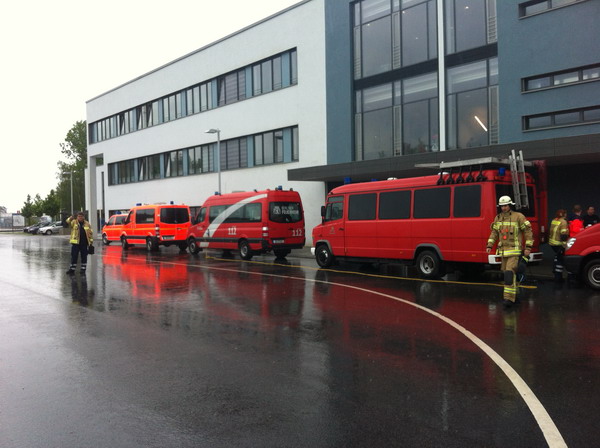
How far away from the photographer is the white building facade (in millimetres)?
25447

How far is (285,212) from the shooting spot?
18469 mm

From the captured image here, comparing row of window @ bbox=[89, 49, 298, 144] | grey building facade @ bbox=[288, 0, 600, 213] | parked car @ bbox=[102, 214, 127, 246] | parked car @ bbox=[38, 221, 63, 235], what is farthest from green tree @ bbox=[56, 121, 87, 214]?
grey building facade @ bbox=[288, 0, 600, 213]

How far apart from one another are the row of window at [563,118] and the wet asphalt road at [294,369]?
26.0 feet

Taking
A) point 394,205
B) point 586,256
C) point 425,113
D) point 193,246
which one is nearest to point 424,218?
point 394,205

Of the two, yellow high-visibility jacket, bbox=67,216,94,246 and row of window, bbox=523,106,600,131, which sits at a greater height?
row of window, bbox=523,106,600,131

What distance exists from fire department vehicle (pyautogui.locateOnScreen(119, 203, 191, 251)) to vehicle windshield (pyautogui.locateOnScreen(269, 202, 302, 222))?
22.9ft

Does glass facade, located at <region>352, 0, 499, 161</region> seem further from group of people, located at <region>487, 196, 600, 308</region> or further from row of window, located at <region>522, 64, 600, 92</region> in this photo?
group of people, located at <region>487, 196, 600, 308</region>

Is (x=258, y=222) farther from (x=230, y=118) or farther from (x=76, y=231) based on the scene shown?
(x=230, y=118)

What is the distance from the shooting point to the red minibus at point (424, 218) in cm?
1146

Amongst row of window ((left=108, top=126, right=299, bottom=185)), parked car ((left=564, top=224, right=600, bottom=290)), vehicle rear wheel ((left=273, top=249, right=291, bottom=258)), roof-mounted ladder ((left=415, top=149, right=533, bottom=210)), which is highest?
row of window ((left=108, top=126, right=299, bottom=185))

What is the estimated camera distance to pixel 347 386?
15.4ft

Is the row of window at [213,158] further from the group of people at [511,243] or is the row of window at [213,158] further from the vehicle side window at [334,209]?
the group of people at [511,243]

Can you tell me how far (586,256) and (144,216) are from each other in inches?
757

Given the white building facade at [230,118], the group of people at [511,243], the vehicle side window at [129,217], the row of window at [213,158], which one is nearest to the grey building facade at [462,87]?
the white building facade at [230,118]
